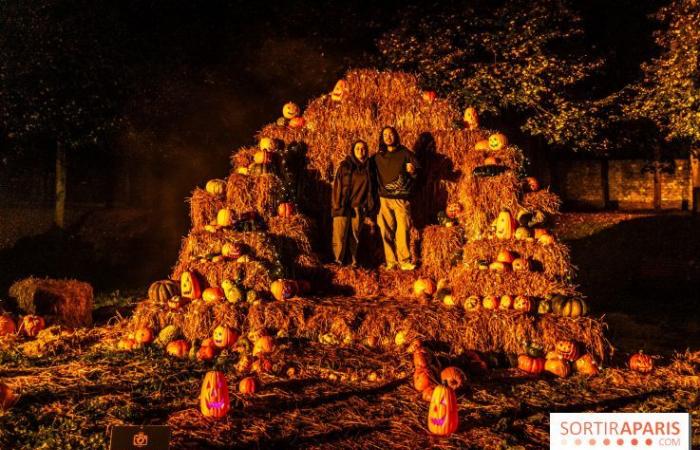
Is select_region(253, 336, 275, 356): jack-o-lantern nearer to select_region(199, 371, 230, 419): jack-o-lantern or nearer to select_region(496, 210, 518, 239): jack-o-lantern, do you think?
select_region(199, 371, 230, 419): jack-o-lantern

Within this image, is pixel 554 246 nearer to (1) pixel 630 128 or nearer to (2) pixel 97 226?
(1) pixel 630 128

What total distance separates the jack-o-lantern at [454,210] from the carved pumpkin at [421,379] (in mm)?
3528

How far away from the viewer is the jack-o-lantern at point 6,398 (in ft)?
19.0

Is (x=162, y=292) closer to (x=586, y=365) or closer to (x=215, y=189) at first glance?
(x=215, y=189)

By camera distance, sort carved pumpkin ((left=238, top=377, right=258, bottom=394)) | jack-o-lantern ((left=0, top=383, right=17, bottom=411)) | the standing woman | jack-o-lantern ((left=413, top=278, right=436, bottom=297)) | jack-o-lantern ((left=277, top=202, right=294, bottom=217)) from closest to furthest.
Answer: jack-o-lantern ((left=0, top=383, right=17, bottom=411)) → carved pumpkin ((left=238, top=377, right=258, bottom=394)) → jack-o-lantern ((left=413, top=278, right=436, bottom=297)) → jack-o-lantern ((left=277, top=202, right=294, bottom=217)) → the standing woman

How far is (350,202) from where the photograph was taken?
9.94 m

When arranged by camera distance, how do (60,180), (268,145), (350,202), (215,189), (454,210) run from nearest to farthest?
(215,189) < (454,210) < (350,202) < (268,145) < (60,180)

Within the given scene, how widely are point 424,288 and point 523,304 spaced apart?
1.64m

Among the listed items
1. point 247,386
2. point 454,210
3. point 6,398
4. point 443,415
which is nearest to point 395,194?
point 454,210

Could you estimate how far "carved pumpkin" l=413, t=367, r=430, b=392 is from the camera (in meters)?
6.38

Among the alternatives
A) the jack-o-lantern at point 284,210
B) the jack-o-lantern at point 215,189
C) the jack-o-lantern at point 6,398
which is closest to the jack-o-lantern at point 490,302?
the jack-o-lantern at point 284,210

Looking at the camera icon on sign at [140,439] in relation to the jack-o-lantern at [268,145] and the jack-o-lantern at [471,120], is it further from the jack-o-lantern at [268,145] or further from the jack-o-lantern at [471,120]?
the jack-o-lantern at [471,120]

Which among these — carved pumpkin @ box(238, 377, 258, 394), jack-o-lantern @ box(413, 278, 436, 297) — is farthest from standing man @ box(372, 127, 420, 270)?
carved pumpkin @ box(238, 377, 258, 394)

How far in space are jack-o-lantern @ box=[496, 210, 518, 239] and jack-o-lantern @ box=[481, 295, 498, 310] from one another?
930 millimetres
